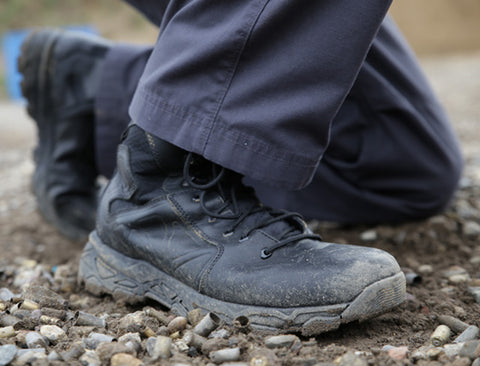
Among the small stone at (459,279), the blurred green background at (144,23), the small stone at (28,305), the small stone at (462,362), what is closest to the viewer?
the small stone at (462,362)

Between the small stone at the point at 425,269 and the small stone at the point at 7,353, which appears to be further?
the small stone at the point at 425,269

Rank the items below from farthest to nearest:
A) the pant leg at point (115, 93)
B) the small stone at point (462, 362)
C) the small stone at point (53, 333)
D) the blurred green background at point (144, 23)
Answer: the blurred green background at point (144, 23), the pant leg at point (115, 93), the small stone at point (53, 333), the small stone at point (462, 362)

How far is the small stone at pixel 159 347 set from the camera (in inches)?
33.7

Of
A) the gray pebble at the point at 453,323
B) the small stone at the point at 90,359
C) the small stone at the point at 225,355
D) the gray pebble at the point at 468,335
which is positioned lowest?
the small stone at the point at 90,359

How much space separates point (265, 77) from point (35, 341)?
0.62m

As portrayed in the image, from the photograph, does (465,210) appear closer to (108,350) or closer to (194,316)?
(194,316)

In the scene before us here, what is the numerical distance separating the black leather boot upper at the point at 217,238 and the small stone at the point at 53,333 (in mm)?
243

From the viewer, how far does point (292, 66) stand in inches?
36.7

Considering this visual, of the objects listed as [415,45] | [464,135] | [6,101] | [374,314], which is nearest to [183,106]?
[374,314]

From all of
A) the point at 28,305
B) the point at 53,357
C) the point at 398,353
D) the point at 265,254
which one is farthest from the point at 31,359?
the point at 398,353

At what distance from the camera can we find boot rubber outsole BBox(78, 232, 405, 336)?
36.9 inches

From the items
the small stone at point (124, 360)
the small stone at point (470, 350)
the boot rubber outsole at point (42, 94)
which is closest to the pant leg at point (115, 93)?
the boot rubber outsole at point (42, 94)

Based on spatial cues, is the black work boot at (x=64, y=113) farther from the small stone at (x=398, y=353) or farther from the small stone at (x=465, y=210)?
the small stone at (x=465, y=210)

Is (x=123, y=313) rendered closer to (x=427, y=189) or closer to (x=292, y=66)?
(x=292, y=66)
